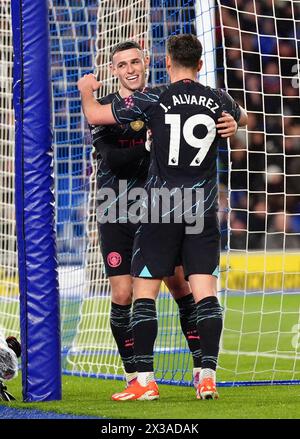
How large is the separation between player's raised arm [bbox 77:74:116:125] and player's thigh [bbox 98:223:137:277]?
69 cm

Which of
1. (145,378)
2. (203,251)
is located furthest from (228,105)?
(145,378)

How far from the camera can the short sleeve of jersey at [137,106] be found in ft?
17.4

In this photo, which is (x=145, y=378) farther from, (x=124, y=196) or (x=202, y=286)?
(x=124, y=196)

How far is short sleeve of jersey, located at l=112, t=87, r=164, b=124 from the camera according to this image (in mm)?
5312

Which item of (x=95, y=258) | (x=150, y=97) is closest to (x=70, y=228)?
(x=95, y=258)

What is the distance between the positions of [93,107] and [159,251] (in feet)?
2.53

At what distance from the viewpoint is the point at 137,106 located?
209 inches

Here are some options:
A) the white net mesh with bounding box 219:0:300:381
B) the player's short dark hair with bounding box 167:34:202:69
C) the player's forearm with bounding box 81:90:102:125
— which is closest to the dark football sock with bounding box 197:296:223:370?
the player's forearm with bounding box 81:90:102:125

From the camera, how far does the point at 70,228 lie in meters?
10.0

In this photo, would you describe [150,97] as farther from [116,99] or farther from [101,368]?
[101,368]

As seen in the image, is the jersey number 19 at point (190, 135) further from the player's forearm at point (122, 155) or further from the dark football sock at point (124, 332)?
the dark football sock at point (124, 332)

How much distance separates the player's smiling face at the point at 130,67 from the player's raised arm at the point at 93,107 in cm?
31

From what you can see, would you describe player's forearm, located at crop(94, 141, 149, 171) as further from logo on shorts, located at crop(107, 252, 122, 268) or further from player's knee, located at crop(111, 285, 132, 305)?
player's knee, located at crop(111, 285, 132, 305)

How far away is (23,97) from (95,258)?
3.40m
